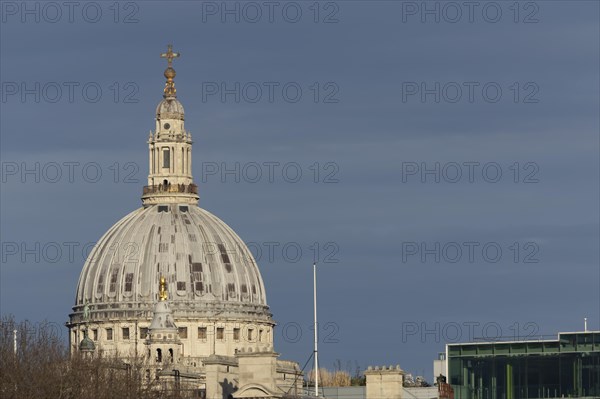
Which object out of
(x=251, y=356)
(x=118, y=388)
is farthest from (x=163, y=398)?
(x=251, y=356)

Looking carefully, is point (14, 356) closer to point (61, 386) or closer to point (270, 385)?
point (61, 386)

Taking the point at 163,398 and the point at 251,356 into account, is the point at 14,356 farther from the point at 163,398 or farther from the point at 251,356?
the point at 251,356

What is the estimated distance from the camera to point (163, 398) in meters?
199

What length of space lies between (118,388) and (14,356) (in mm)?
6738

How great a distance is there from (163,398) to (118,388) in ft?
12.9

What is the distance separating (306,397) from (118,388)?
430 inches

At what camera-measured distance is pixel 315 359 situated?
199625mm

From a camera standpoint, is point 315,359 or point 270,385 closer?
point 270,385

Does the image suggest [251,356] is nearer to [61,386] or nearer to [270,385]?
[270,385]

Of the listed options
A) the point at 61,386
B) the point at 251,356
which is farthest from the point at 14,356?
the point at 251,356

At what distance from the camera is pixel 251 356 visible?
18300 centimetres

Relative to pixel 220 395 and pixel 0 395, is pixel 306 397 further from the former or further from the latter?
pixel 0 395

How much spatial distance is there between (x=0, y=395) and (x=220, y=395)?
13861 millimetres

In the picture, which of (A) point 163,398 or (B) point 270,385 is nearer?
(B) point 270,385
